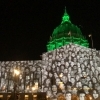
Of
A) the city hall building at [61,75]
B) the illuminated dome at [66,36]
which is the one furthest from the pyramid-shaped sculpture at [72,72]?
the illuminated dome at [66,36]

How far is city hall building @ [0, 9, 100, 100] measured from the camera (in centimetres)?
7556

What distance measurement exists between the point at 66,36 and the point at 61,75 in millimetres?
18883

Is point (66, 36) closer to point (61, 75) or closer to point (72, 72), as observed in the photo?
point (72, 72)

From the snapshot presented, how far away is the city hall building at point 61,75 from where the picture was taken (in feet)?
248

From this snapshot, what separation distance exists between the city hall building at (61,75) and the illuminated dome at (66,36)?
33.7 feet

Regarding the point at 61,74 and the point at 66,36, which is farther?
the point at 66,36

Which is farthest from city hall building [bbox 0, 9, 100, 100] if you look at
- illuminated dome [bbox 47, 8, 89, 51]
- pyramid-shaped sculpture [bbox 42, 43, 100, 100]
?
illuminated dome [bbox 47, 8, 89, 51]

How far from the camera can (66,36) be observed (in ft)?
306

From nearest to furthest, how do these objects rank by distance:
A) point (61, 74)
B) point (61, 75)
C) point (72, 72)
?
point (72, 72) → point (61, 75) → point (61, 74)

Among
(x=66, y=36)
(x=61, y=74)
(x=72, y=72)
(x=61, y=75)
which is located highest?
(x=66, y=36)

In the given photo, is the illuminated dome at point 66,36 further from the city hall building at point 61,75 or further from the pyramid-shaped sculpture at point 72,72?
the city hall building at point 61,75

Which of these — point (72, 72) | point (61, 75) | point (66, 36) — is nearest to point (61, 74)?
point (61, 75)

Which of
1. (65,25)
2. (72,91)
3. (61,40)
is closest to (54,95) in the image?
(72,91)

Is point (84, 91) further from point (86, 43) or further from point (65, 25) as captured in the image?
point (65, 25)
